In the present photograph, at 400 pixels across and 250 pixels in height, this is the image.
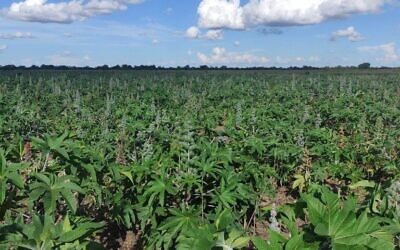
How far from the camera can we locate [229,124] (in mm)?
11156

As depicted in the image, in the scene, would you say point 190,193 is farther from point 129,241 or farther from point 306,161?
point 306,161

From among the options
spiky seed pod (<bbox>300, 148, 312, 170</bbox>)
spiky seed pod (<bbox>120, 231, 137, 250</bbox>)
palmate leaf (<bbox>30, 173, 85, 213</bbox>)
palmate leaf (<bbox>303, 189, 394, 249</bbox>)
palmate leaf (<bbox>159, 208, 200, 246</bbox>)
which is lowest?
spiky seed pod (<bbox>120, 231, 137, 250</bbox>)

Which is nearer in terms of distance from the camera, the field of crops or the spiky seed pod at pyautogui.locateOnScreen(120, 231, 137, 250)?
the field of crops

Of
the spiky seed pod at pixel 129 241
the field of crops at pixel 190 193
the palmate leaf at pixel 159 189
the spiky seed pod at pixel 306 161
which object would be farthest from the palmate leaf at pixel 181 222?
the spiky seed pod at pixel 306 161

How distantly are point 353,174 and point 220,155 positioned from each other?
3.44m

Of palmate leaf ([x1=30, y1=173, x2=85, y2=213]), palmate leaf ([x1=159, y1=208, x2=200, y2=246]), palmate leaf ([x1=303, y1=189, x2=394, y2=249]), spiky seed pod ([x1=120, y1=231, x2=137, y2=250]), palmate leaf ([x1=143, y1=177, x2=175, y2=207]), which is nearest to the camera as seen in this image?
palmate leaf ([x1=303, y1=189, x2=394, y2=249])

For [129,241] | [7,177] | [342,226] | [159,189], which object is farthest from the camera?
[129,241]

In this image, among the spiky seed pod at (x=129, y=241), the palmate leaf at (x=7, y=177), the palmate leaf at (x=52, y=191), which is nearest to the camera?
the palmate leaf at (x=7, y=177)

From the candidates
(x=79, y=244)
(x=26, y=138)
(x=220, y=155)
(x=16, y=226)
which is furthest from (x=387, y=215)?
(x=26, y=138)

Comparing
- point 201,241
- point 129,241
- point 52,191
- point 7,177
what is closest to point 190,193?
point 129,241

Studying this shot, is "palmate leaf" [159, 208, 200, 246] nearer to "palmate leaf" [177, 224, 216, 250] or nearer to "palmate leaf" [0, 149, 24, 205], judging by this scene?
"palmate leaf" [0, 149, 24, 205]

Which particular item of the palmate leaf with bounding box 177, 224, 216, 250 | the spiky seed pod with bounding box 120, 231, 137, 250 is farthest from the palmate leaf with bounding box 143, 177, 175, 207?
the palmate leaf with bounding box 177, 224, 216, 250

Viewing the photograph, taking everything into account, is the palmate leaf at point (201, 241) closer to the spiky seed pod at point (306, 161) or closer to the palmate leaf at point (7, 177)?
the palmate leaf at point (7, 177)

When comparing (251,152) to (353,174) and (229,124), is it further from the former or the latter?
(229,124)
